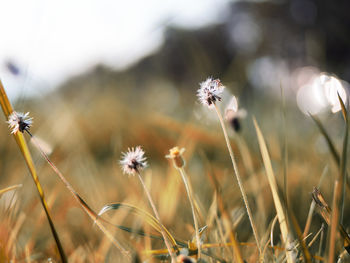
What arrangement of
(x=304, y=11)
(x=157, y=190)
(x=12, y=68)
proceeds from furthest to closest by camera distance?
(x=304, y=11) → (x=157, y=190) → (x=12, y=68)

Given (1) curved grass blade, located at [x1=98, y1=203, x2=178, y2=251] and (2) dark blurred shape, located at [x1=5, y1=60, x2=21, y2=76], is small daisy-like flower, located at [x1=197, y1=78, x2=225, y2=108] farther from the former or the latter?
(2) dark blurred shape, located at [x1=5, y1=60, x2=21, y2=76]

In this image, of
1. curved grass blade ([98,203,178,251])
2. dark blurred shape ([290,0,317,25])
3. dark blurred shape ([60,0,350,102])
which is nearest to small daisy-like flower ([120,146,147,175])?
curved grass blade ([98,203,178,251])

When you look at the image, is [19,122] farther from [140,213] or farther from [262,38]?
[262,38]

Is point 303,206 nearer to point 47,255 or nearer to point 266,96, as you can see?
point 47,255

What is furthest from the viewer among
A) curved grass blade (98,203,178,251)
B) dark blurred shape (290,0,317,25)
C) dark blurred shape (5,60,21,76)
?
dark blurred shape (290,0,317,25)

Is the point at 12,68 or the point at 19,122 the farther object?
the point at 12,68

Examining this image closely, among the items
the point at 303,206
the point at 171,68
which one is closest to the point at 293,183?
the point at 303,206

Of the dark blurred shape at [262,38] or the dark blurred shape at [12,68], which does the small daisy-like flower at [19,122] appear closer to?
the dark blurred shape at [12,68]

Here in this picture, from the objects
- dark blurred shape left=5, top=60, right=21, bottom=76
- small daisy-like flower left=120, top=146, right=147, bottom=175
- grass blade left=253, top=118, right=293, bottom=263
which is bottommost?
grass blade left=253, top=118, right=293, bottom=263

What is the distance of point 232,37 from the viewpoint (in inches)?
333

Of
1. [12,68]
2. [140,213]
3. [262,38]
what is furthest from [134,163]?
[262,38]

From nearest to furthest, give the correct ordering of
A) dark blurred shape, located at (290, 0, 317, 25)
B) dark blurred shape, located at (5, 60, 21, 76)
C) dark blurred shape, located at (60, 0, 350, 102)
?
1. dark blurred shape, located at (5, 60, 21, 76)
2. dark blurred shape, located at (60, 0, 350, 102)
3. dark blurred shape, located at (290, 0, 317, 25)

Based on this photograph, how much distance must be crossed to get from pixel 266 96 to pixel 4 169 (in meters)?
2.13

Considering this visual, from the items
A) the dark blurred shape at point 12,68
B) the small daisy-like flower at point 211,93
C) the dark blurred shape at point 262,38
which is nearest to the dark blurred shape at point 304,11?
the dark blurred shape at point 262,38
